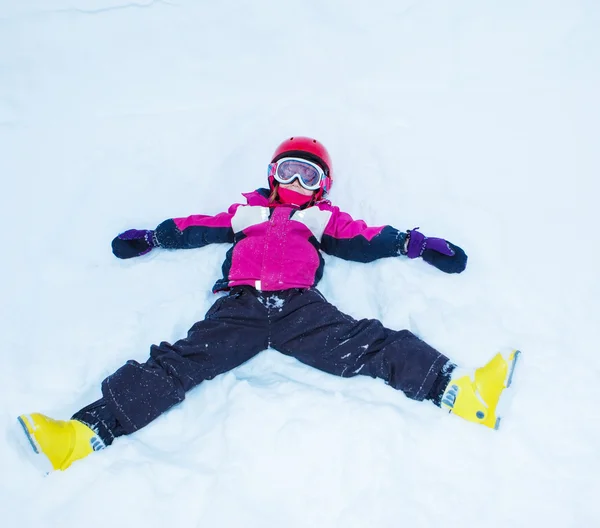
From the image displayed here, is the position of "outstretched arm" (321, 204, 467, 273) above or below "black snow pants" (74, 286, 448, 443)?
above

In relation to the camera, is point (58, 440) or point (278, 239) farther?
point (278, 239)

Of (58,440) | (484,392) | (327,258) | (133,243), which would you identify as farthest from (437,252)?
(58,440)

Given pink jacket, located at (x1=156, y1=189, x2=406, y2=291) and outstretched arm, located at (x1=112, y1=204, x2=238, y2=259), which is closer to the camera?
pink jacket, located at (x1=156, y1=189, x2=406, y2=291)

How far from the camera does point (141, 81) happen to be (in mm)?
3348

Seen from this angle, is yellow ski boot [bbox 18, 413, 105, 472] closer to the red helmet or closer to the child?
the child

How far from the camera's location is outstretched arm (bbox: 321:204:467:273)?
2264 millimetres

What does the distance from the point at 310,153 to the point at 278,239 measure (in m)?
0.67

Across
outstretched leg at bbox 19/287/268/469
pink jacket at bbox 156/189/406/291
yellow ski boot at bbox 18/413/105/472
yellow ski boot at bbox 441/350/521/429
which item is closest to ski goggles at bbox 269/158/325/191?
pink jacket at bbox 156/189/406/291

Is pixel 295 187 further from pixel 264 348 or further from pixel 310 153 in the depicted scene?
pixel 264 348

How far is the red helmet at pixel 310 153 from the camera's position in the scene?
8.91 feet

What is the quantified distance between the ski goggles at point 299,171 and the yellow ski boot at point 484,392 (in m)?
1.44

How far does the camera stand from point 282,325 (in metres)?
2.19

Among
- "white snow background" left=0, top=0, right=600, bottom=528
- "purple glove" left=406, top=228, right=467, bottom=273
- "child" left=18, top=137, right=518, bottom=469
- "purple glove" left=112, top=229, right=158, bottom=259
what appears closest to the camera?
"white snow background" left=0, top=0, right=600, bottom=528

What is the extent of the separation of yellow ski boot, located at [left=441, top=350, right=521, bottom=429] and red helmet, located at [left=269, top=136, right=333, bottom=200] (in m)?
1.44
